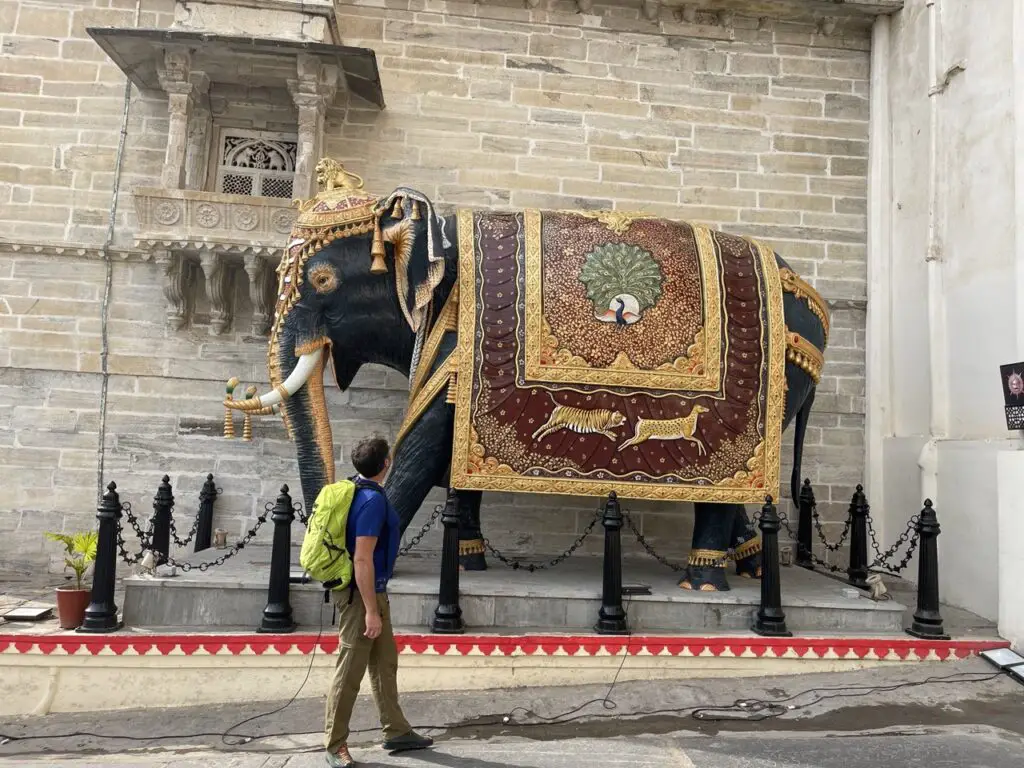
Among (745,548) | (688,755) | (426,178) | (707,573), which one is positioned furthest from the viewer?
(426,178)

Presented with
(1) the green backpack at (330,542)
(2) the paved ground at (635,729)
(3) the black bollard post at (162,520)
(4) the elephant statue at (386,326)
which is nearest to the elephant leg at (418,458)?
(4) the elephant statue at (386,326)

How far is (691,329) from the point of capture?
14.6 ft

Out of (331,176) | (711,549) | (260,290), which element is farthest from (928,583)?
(260,290)

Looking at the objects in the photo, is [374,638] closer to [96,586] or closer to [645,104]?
[96,586]

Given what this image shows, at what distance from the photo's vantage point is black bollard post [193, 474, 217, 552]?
5.85m

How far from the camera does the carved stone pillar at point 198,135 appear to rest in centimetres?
619

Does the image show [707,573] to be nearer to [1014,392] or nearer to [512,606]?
[512,606]

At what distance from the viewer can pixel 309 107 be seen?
6.07 metres

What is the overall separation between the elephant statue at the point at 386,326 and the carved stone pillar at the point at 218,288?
167 cm

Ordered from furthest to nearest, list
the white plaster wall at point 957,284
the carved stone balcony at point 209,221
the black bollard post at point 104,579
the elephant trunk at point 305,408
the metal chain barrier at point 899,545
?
the carved stone balcony at point 209,221, the white plaster wall at point 957,284, the metal chain barrier at point 899,545, the elephant trunk at point 305,408, the black bollard post at point 104,579

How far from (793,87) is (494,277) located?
4.62 m

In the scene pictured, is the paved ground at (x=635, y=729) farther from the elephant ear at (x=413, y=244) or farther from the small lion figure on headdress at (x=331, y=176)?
the small lion figure on headdress at (x=331, y=176)

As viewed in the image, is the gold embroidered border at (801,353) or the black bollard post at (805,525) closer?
the gold embroidered border at (801,353)

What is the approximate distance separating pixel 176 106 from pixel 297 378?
321 cm
